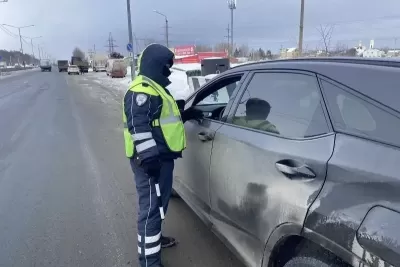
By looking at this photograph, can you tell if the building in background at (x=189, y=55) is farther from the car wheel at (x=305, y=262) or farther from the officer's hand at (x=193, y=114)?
the car wheel at (x=305, y=262)

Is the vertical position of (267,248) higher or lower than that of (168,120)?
lower

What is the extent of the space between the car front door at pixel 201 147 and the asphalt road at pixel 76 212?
406 mm

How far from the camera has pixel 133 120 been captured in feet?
8.58

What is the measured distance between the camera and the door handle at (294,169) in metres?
1.82

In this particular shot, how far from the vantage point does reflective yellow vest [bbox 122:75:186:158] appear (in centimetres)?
271

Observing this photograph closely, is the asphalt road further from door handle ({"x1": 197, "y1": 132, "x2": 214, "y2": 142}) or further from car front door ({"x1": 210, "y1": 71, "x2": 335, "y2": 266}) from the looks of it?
door handle ({"x1": 197, "y1": 132, "x2": 214, "y2": 142})

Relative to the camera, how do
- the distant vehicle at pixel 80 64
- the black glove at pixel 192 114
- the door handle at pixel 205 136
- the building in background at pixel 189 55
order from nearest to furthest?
1. the door handle at pixel 205 136
2. the black glove at pixel 192 114
3. the building in background at pixel 189 55
4. the distant vehicle at pixel 80 64

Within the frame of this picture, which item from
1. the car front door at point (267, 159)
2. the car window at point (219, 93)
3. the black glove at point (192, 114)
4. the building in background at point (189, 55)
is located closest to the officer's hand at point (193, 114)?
the black glove at point (192, 114)

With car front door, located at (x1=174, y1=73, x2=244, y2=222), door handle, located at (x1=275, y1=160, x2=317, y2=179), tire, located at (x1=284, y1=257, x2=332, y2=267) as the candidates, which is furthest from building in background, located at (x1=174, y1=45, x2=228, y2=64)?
tire, located at (x1=284, y1=257, x2=332, y2=267)

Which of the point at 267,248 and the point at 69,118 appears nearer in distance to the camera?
the point at 267,248

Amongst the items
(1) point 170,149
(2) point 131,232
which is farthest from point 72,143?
(1) point 170,149

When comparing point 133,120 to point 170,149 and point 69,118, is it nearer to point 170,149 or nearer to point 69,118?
point 170,149

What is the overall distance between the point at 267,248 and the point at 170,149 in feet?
3.64

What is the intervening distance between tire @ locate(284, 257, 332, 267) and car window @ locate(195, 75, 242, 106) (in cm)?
154
